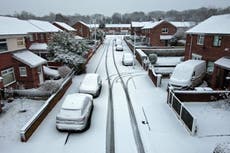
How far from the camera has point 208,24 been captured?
2005cm

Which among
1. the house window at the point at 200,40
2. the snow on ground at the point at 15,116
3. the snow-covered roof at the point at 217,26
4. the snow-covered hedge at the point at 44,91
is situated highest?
the snow-covered roof at the point at 217,26

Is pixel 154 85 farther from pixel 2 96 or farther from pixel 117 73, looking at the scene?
pixel 2 96

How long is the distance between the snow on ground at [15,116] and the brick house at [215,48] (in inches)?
620

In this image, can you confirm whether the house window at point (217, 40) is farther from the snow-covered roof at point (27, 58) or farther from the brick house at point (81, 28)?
the brick house at point (81, 28)

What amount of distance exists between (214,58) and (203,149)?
12.3 metres

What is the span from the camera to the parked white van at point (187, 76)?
15.1 m

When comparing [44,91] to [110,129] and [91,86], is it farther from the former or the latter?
[110,129]

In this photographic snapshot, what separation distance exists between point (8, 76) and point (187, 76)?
54.2 feet

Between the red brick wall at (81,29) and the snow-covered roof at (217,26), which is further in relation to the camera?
the red brick wall at (81,29)

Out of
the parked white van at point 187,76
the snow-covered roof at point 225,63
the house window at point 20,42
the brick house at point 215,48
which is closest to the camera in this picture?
the snow-covered roof at point 225,63

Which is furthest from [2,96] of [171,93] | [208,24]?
[208,24]

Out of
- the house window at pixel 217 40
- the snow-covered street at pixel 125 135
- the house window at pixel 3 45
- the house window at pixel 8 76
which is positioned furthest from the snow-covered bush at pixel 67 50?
the house window at pixel 217 40

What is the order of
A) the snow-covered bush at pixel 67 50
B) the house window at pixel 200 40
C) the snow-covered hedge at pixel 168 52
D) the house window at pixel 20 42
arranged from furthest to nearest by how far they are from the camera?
the snow-covered hedge at pixel 168 52 → the snow-covered bush at pixel 67 50 → the house window at pixel 200 40 → the house window at pixel 20 42

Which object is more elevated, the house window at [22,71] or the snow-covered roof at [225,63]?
the snow-covered roof at [225,63]
